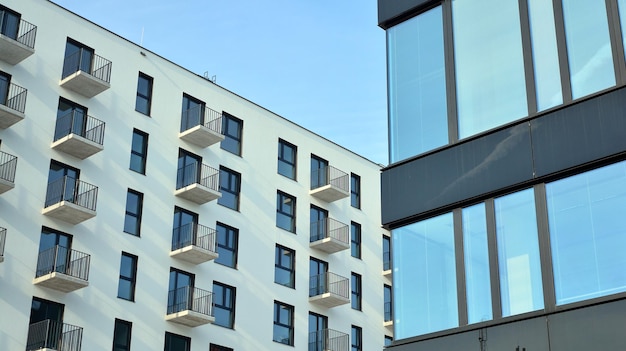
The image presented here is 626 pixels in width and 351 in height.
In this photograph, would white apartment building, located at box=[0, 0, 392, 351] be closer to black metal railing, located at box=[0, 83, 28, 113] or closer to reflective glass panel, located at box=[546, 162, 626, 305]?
black metal railing, located at box=[0, 83, 28, 113]

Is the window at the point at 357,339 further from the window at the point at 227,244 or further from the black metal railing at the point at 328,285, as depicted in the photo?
the window at the point at 227,244

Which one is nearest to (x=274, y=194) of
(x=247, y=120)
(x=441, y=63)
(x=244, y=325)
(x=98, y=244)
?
(x=247, y=120)

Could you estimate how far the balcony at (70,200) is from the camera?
33.5 m

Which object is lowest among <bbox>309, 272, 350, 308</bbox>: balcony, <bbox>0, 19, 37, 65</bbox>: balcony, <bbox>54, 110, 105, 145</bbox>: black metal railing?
<bbox>309, 272, 350, 308</bbox>: balcony

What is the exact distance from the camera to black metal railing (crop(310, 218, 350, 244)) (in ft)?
147

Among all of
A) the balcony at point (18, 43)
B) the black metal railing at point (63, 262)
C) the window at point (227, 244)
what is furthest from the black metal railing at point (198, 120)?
the black metal railing at point (63, 262)

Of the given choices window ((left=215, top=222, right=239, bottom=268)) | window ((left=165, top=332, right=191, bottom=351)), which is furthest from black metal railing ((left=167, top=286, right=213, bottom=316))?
window ((left=215, top=222, right=239, bottom=268))

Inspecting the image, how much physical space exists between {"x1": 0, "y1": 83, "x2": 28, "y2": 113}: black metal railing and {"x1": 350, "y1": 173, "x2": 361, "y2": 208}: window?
1943 cm

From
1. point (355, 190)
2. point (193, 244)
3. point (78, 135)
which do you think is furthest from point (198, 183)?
point (355, 190)

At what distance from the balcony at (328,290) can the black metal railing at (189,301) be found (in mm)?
6685

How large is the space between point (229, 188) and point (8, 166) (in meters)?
11.1

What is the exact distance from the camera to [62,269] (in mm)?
33375

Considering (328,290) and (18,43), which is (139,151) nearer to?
(18,43)

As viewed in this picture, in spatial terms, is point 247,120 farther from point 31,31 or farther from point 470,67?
point 470,67
